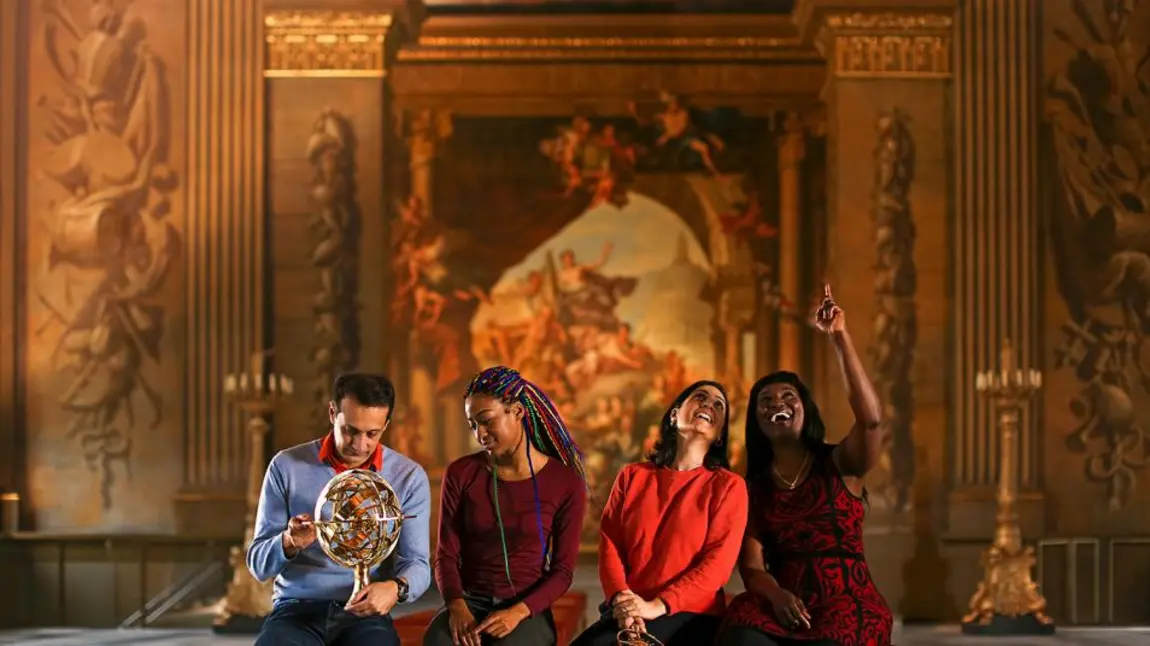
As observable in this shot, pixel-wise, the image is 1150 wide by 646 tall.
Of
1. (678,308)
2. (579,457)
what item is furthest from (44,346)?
(579,457)

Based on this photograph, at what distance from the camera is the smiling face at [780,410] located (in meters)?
6.40

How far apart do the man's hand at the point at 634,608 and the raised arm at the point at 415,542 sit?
792 millimetres

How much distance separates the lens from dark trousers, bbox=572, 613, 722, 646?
625 centimetres

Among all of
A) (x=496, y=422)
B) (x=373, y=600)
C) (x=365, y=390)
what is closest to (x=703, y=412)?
(x=496, y=422)

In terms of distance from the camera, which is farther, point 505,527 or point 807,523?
point 807,523

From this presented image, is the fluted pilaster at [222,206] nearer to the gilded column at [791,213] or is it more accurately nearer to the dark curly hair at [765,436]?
the gilded column at [791,213]

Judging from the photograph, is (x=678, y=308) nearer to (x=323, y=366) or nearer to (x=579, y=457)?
(x=323, y=366)

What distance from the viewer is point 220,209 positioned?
1428 centimetres

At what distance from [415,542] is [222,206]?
8919 millimetres

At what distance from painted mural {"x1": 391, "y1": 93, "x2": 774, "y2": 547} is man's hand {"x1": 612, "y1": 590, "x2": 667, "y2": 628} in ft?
28.8

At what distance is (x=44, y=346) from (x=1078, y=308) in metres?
9.64

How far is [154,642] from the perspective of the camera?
12328 millimetres

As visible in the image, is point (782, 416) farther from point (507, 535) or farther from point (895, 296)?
point (895, 296)

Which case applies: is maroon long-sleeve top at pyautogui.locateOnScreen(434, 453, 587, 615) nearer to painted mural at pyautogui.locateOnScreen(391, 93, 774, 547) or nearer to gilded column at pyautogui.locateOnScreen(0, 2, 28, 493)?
painted mural at pyautogui.locateOnScreen(391, 93, 774, 547)
